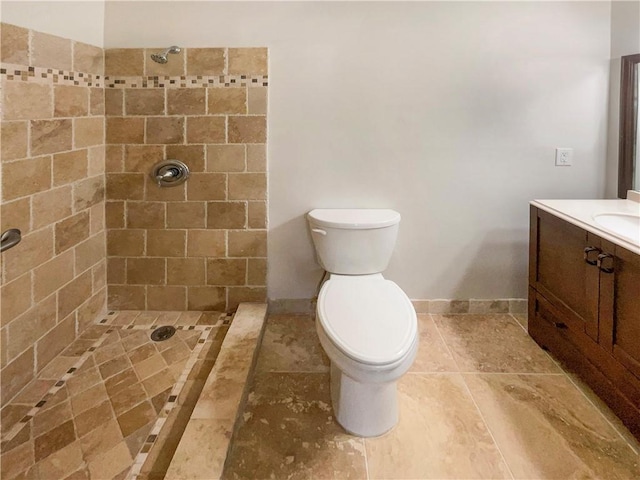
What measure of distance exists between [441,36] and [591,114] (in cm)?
95

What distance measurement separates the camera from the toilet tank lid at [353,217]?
2.20 m

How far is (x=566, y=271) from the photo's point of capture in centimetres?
197

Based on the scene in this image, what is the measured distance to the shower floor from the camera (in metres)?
1.45

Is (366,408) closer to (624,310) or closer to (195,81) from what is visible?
(624,310)

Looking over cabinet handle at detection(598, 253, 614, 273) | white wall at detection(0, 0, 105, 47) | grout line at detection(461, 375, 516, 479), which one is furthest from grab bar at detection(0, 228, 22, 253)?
cabinet handle at detection(598, 253, 614, 273)

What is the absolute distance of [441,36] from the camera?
2.38 metres

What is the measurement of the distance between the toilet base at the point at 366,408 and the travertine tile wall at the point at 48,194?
4.30 feet

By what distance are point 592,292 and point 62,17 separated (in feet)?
8.52

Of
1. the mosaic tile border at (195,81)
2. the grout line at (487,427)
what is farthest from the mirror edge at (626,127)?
the mosaic tile border at (195,81)

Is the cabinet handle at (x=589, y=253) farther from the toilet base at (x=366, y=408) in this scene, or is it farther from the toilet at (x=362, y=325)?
the toilet base at (x=366, y=408)

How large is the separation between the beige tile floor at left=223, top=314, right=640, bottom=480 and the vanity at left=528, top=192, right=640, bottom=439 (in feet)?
0.42

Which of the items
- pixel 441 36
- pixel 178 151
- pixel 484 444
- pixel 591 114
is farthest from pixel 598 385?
pixel 178 151

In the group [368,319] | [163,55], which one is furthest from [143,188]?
[368,319]

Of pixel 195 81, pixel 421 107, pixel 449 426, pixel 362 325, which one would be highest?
pixel 195 81
